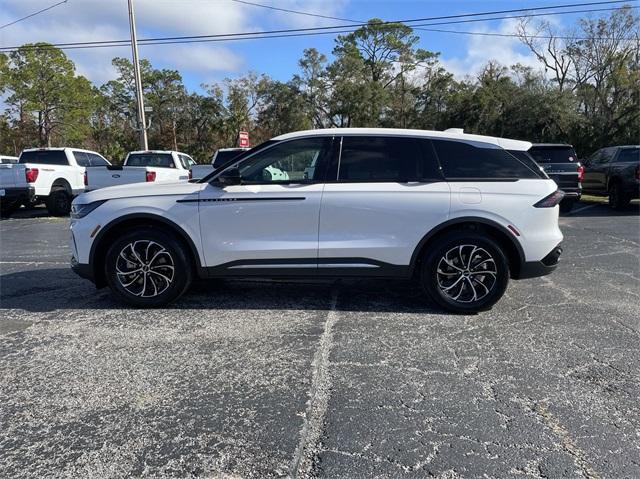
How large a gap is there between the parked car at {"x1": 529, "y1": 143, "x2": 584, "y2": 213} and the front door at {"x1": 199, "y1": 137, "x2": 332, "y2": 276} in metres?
8.77

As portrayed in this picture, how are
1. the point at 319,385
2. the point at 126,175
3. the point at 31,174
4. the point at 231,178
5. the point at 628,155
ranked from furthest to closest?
the point at 628,155 → the point at 31,174 → the point at 126,175 → the point at 231,178 → the point at 319,385

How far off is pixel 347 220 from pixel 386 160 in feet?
2.35

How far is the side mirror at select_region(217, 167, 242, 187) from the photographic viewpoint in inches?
191

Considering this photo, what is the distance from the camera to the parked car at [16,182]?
13.3 m

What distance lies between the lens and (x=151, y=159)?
15.2 meters

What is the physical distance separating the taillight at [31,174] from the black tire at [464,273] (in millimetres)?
12095

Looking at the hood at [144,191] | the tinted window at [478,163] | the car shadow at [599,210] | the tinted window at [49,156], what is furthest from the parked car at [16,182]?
the car shadow at [599,210]

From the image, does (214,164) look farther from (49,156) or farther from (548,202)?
(548,202)

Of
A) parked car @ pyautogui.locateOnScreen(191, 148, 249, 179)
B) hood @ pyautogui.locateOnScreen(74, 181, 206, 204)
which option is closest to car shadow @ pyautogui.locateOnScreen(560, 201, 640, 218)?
parked car @ pyautogui.locateOnScreen(191, 148, 249, 179)

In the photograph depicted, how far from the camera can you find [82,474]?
2619 millimetres

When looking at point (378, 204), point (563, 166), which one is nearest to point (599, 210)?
point (563, 166)

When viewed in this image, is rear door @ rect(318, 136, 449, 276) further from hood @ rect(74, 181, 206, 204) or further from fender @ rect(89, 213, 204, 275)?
hood @ rect(74, 181, 206, 204)

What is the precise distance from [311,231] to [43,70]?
43065 mm

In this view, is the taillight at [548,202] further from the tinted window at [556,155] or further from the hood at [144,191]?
the tinted window at [556,155]
